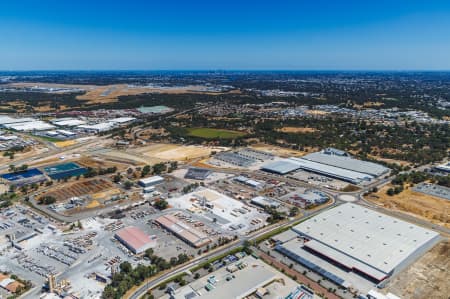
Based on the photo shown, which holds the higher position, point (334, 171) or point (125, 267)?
point (334, 171)

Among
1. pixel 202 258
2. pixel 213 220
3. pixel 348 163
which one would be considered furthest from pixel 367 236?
pixel 348 163

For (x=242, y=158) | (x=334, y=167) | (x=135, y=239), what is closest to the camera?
(x=135, y=239)

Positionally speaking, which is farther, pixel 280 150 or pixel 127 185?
pixel 280 150

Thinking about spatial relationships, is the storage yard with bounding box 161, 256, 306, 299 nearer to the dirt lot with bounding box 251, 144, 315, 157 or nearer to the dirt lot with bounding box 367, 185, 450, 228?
the dirt lot with bounding box 367, 185, 450, 228

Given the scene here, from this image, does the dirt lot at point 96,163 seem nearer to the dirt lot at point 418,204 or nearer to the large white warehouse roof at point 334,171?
the large white warehouse roof at point 334,171

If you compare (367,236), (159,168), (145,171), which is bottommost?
(145,171)

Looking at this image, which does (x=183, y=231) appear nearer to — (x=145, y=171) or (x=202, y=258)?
(x=202, y=258)
